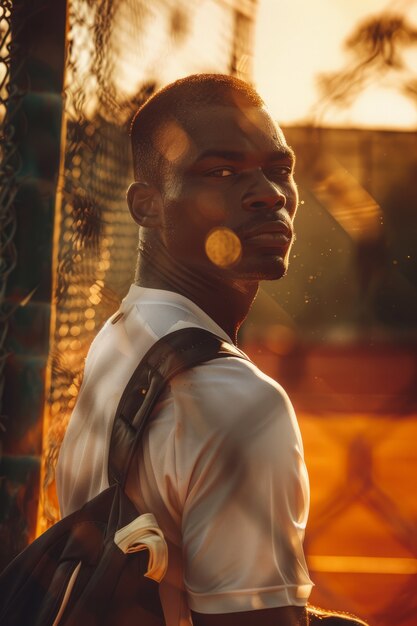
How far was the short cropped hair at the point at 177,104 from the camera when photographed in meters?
1.13

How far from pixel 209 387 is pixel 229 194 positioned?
0.98 feet

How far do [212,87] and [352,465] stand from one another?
5.23m

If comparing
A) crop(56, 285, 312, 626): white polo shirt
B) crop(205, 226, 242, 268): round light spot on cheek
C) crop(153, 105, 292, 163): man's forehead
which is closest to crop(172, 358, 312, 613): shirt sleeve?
crop(56, 285, 312, 626): white polo shirt

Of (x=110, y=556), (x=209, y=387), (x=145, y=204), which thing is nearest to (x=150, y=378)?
(x=209, y=387)

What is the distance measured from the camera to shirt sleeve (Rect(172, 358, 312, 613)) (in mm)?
903

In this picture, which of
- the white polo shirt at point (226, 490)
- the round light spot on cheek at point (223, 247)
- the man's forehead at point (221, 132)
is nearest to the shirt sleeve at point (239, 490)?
the white polo shirt at point (226, 490)

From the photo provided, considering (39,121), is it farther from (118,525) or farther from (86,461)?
(118,525)

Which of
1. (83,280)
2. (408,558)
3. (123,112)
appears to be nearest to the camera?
(83,280)

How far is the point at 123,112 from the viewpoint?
2.14 metres

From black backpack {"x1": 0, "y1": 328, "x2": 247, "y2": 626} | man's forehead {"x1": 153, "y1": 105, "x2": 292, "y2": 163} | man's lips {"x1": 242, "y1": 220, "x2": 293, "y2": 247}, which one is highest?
man's forehead {"x1": 153, "y1": 105, "x2": 292, "y2": 163}

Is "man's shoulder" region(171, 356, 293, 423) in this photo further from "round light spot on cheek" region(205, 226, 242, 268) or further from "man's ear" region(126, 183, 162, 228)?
"man's ear" region(126, 183, 162, 228)

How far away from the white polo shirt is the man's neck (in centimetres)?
22

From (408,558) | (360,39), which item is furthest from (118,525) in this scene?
(408,558)

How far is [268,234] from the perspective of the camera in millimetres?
1104
